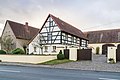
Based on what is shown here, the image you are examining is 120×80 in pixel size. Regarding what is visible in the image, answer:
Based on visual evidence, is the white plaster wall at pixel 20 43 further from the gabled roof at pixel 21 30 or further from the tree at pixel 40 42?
the tree at pixel 40 42

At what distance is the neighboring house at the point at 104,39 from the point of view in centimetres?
4491

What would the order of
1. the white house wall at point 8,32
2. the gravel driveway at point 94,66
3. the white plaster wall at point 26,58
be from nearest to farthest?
the gravel driveway at point 94,66, the white plaster wall at point 26,58, the white house wall at point 8,32

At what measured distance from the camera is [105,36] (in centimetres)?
4738

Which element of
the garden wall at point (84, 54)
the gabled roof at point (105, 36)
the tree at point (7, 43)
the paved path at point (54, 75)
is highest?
the gabled roof at point (105, 36)

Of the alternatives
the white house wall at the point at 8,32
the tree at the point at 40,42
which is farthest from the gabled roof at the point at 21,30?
the tree at the point at 40,42

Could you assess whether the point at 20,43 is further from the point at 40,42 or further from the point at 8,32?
the point at 40,42

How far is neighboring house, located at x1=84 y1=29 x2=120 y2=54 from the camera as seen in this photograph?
44906mm

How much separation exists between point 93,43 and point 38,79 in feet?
128

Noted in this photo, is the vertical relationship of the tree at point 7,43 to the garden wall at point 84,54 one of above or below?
above

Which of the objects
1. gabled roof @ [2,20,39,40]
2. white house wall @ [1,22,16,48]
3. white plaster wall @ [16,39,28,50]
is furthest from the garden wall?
white house wall @ [1,22,16,48]

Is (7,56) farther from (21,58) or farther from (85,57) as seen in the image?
(85,57)

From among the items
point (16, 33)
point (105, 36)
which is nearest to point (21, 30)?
point (16, 33)

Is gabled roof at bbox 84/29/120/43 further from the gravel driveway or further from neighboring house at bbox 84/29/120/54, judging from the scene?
the gravel driveway

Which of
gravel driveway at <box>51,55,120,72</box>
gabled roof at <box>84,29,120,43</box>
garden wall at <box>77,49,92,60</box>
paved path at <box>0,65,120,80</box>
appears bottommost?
gravel driveway at <box>51,55,120,72</box>
